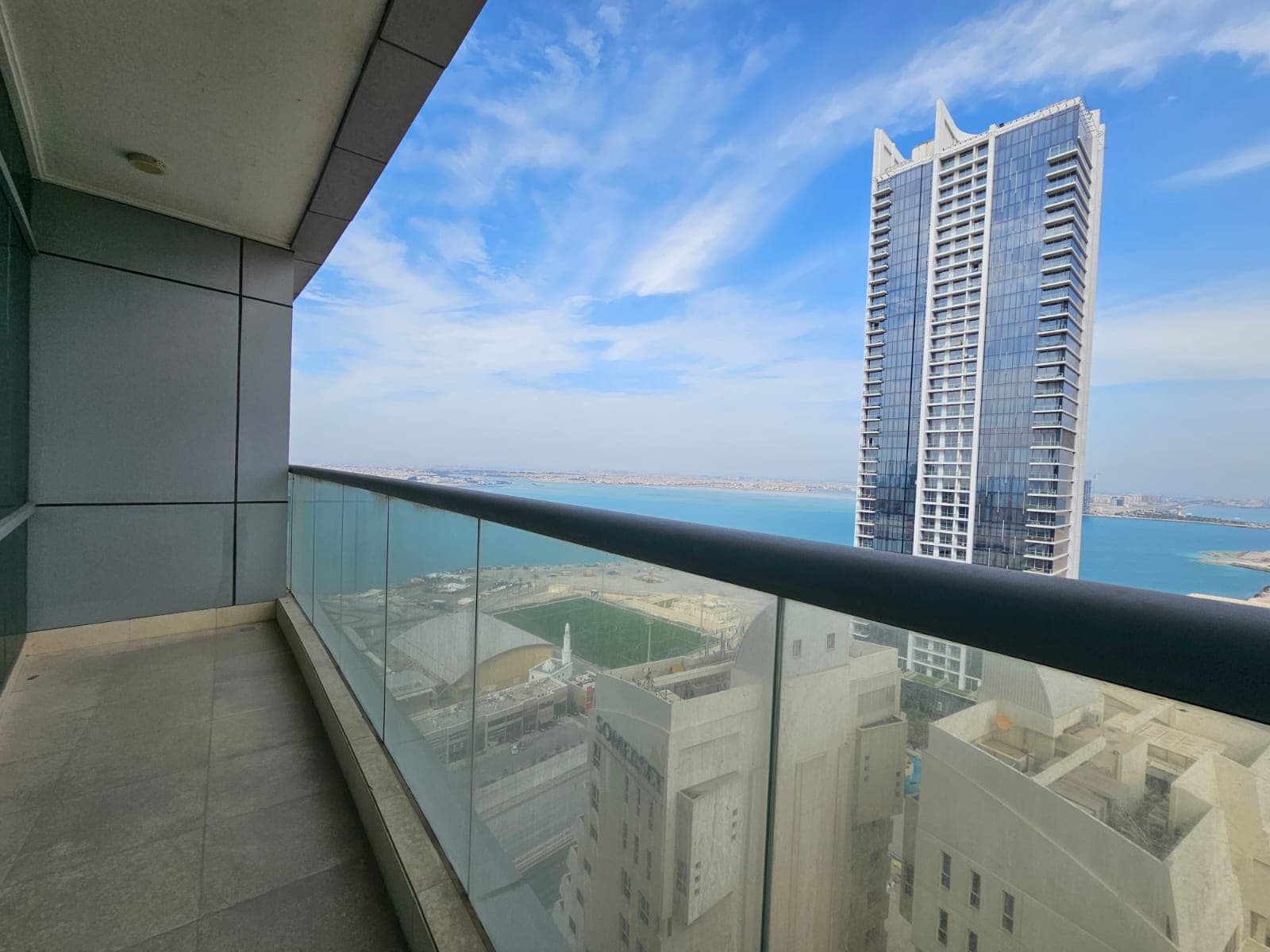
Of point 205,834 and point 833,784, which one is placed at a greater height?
point 833,784

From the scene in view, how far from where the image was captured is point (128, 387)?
4188 millimetres

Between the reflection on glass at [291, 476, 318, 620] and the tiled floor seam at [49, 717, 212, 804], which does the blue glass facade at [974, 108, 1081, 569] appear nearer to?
the reflection on glass at [291, 476, 318, 620]

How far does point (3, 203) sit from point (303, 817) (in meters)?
3.55

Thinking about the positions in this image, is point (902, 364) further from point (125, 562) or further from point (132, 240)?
point (125, 562)

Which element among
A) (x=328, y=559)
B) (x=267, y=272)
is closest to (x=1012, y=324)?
Answer: (x=267, y=272)

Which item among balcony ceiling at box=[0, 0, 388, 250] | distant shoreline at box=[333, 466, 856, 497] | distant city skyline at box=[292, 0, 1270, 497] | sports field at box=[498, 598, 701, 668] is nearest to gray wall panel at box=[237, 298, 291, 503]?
distant city skyline at box=[292, 0, 1270, 497]

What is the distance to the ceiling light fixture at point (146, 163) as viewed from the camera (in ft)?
11.6

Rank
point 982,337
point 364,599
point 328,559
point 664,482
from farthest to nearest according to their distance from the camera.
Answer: point 982,337 → point 664,482 → point 328,559 → point 364,599

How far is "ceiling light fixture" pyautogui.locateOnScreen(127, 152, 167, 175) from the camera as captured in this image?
3539 millimetres

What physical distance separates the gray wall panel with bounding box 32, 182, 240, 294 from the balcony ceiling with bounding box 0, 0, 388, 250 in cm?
12

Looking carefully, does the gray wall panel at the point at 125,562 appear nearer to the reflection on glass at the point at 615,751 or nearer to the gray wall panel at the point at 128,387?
the gray wall panel at the point at 128,387

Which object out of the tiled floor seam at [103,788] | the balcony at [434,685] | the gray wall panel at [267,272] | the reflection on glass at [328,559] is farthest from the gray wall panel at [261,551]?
the tiled floor seam at [103,788]

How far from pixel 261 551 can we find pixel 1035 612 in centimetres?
565

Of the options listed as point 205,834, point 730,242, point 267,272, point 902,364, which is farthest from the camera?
point 730,242
